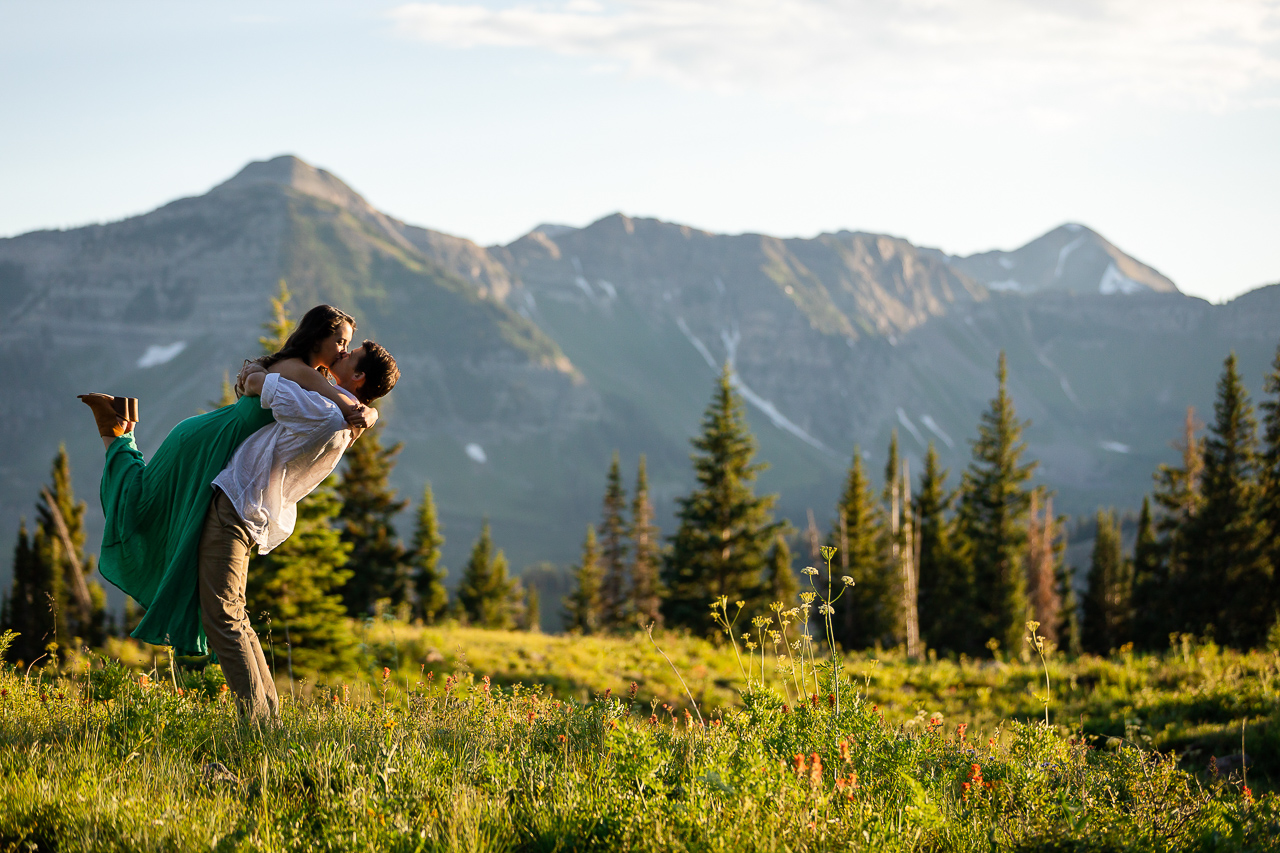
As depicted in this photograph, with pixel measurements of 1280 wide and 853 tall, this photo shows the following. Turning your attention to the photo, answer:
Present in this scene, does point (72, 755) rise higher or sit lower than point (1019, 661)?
higher

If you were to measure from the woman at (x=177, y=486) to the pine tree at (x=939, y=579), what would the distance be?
155 feet

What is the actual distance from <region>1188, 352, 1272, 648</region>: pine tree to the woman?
40.7m

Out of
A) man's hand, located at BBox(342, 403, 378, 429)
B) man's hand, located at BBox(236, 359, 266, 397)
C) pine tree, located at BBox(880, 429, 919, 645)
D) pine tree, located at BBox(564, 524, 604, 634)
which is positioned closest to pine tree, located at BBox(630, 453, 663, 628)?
pine tree, located at BBox(564, 524, 604, 634)

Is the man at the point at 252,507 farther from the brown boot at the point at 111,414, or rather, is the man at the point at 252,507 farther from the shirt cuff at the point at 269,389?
the brown boot at the point at 111,414

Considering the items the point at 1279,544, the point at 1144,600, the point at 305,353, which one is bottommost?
the point at 1144,600

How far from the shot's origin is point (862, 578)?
47.5 metres

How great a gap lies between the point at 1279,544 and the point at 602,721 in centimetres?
4114

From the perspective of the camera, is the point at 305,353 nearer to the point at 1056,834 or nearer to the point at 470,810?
the point at 470,810

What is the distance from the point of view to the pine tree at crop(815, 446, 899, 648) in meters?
47.2

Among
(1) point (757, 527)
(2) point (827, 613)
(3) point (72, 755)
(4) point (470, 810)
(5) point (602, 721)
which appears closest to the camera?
(4) point (470, 810)

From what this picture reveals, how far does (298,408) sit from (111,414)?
1.20m

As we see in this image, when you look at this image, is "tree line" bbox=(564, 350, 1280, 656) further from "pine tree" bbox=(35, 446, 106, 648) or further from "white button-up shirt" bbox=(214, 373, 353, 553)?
"white button-up shirt" bbox=(214, 373, 353, 553)

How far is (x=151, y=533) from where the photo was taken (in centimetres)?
455

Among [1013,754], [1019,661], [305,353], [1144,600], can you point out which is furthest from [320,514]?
[1144,600]
